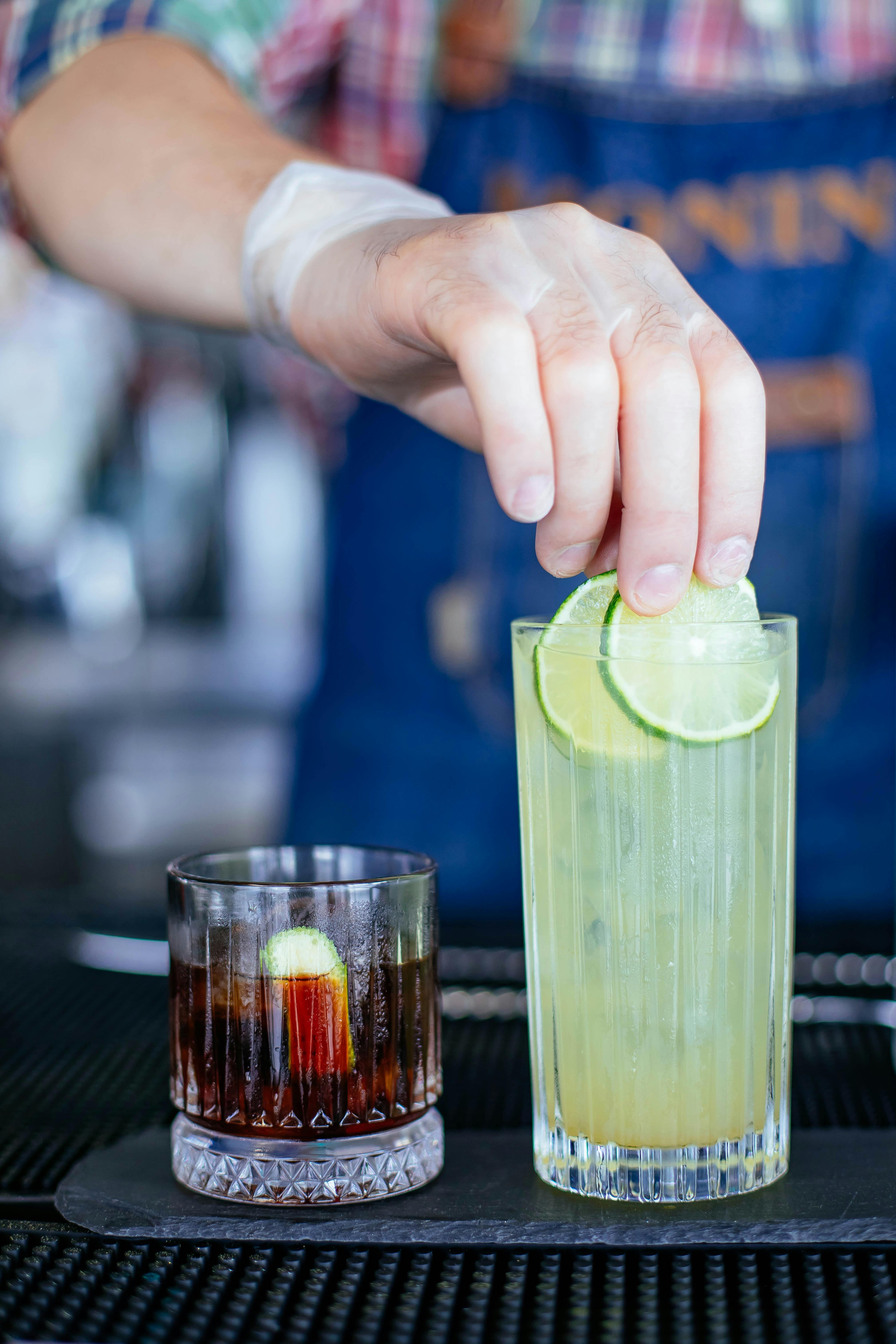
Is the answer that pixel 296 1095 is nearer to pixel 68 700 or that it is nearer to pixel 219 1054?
pixel 219 1054

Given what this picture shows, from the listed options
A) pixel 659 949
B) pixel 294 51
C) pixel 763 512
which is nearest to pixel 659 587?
pixel 659 949

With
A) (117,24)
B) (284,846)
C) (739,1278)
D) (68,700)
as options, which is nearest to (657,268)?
(284,846)

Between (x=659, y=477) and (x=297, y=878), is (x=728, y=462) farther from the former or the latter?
(x=297, y=878)

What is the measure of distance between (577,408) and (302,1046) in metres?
0.34

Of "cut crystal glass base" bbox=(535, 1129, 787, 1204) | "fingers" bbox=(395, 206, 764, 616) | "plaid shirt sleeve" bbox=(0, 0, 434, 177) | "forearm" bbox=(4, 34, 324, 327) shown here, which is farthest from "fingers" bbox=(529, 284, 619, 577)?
"plaid shirt sleeve" bbox=(0, 0, 434, 177)

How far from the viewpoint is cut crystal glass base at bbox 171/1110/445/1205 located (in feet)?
2.14

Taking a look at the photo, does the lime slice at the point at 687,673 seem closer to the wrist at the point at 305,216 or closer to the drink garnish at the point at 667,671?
the drink garnish at the point at 667,671

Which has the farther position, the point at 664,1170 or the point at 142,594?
the point at 142,594

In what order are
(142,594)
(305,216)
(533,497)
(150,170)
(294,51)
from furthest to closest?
(142,594), (294,51), (150,170), (305,216), (533,497)

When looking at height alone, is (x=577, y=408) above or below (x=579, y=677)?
above

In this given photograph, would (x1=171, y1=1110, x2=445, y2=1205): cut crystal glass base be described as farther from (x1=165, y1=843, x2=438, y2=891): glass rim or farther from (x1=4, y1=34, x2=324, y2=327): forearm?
(x1=4, y1=34, x2=324, y2=327): forearm

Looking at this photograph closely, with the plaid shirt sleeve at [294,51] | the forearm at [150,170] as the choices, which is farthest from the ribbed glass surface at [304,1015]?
the plaid shirt sleeve at [294,51]

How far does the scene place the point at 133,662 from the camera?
365 centimetres

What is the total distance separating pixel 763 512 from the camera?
1482 millimetres
